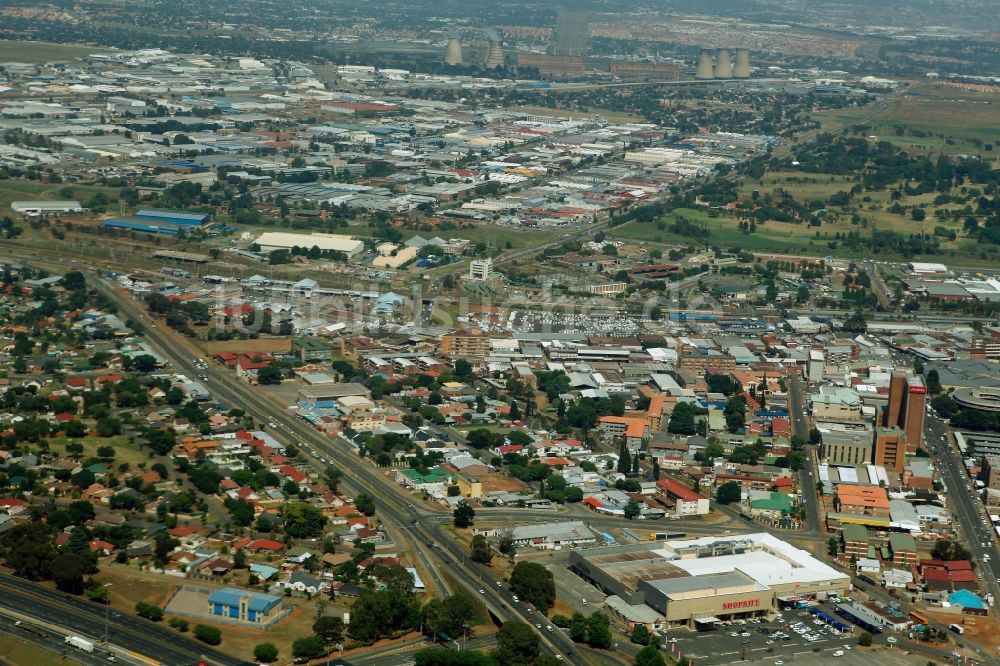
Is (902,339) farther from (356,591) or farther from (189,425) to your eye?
(356,591)

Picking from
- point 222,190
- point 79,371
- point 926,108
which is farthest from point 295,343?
point 926,108

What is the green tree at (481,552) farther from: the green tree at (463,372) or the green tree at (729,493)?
the green tree at (463,372)

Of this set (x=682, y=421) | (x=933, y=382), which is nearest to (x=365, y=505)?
(x=682, y=421)

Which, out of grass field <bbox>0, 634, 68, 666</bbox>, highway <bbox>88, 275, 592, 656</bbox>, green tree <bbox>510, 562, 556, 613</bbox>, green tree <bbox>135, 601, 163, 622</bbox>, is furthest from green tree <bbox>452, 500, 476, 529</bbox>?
grass field <bbox>0, 634, 68, 666</bbox>

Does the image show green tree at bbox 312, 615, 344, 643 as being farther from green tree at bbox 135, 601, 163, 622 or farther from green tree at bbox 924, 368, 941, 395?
green tree at bbox 924, 368, 941, 395

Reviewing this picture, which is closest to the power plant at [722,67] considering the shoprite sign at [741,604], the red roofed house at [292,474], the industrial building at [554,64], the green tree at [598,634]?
the industrial building at [554,64]

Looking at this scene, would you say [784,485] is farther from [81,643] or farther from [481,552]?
[81,643]
